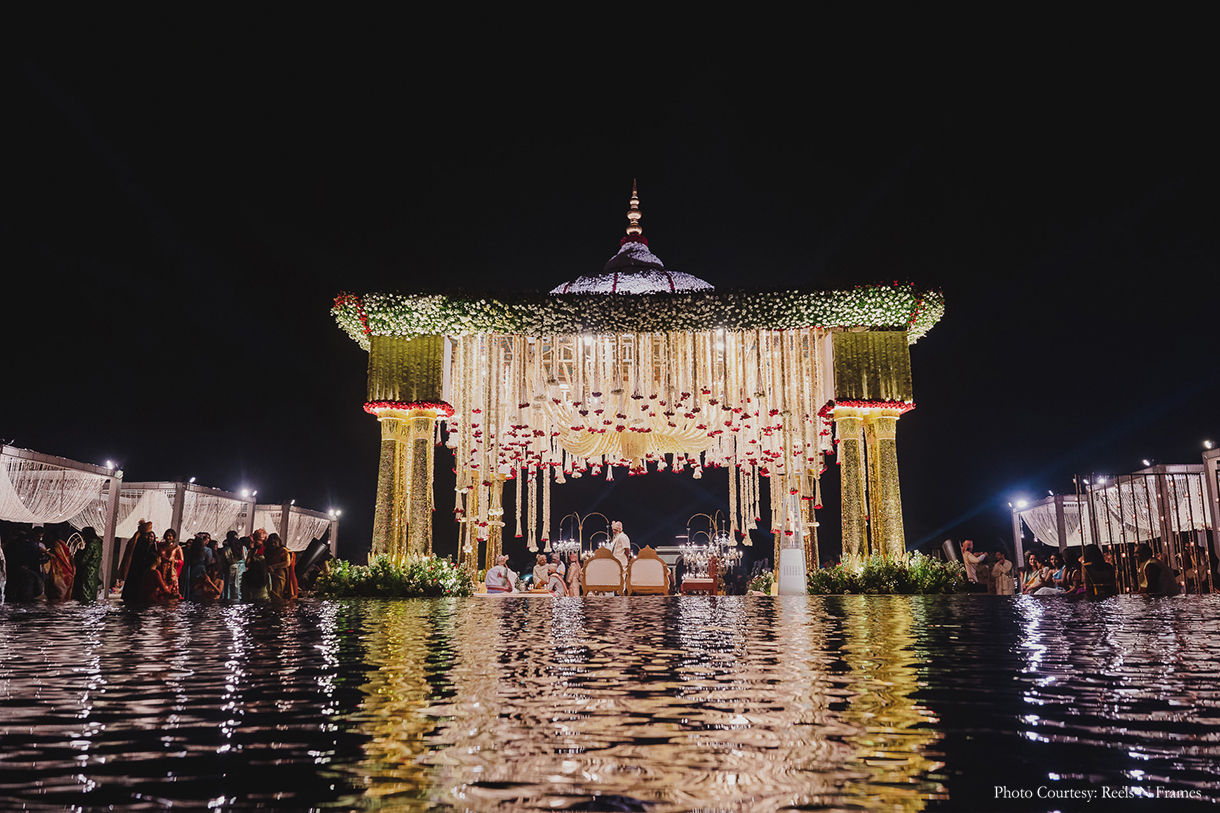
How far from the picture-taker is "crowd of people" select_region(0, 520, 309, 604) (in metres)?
7.54

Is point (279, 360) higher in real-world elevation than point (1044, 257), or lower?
lower

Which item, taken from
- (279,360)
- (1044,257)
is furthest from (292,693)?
(279,360)

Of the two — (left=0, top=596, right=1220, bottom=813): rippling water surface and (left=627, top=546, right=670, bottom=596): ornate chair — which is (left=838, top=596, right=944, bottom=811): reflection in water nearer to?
(left=0, top=596, right=1220, bottom=813): rippling water surface

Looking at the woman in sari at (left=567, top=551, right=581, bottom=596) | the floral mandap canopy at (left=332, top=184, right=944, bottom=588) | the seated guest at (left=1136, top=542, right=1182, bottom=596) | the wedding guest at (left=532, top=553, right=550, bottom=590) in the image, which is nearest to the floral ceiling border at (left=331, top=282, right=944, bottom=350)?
the floral mandap canopy at (left=332, top=184, right=944, bottom=588)

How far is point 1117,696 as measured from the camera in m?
1.14

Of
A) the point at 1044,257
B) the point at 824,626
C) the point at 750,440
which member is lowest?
the point at 824,626

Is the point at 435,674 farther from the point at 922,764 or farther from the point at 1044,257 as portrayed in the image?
the point at 1044,257

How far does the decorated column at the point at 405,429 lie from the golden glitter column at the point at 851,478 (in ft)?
18.8

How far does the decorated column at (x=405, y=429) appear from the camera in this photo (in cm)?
1101

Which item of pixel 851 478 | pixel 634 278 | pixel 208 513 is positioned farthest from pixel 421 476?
pixel 208 513

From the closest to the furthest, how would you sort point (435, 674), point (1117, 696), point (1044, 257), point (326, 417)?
point (1117, 696) → point (435, 674) → point (1044, 257) → point (326, 417)

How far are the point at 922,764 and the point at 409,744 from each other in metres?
0.51

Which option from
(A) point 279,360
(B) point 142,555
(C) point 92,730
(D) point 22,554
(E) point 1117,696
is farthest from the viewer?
(A) point 279,360

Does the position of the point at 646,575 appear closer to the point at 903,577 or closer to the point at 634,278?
the point at 903,577
